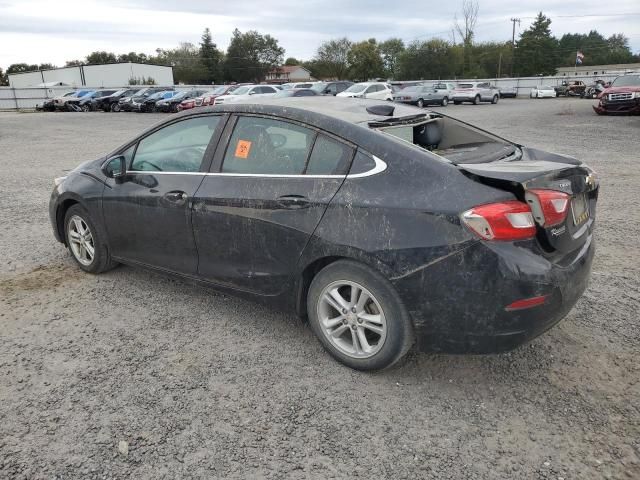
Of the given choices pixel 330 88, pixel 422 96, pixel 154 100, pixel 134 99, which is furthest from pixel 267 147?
pixel 422 96

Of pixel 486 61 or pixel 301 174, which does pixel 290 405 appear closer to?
pixel 301 174

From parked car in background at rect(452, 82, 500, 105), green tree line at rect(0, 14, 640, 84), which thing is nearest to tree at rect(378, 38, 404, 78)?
green tree line at rect(0, 14, 640, 84)

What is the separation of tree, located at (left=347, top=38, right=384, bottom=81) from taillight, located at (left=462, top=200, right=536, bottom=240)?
281 feet

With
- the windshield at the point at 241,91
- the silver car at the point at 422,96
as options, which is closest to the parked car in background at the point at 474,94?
the silver car at the point at 422,96

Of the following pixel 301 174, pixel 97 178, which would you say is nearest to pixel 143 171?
pixel 97 178

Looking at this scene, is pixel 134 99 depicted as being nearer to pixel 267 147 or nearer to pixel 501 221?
pixel 267 147

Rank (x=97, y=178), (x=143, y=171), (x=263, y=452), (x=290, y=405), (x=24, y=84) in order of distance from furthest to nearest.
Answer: (x=24, y=84) → (x=97, y=178) → (x=143, y=171) → (x=290, y=405) → (x=263, y=452)

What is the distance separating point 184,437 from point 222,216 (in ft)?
4.75

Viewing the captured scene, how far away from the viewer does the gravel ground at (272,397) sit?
2457 millimetres

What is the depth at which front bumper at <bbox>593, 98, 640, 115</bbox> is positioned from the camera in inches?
800

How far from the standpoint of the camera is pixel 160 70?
7525 centimetres

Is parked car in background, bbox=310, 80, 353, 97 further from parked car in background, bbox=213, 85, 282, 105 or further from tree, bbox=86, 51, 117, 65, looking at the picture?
tree, bbox=86, 51, 117, 65

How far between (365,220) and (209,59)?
103 m

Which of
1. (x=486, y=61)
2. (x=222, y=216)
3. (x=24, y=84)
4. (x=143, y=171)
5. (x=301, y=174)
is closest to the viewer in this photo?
(x=301, y=174)
